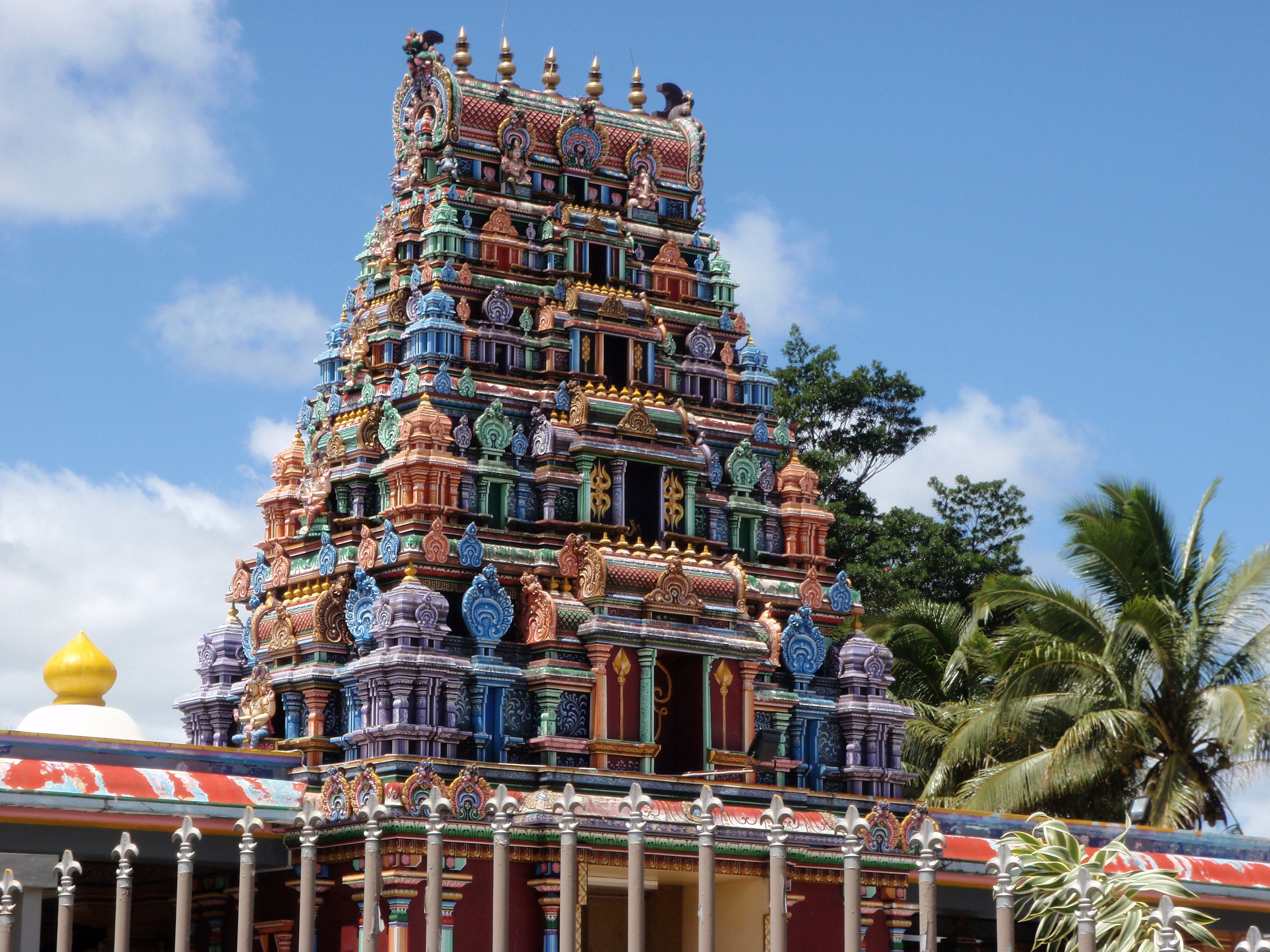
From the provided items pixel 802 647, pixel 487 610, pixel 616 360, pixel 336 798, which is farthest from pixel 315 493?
pixel 802 647

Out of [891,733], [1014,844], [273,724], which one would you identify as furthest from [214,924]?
[1014,844]

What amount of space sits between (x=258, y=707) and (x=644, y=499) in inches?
276

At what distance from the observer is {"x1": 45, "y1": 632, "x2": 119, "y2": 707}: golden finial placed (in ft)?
117

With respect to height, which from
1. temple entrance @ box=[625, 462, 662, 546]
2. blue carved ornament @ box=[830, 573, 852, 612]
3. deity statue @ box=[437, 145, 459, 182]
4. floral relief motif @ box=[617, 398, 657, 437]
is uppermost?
deity statue @ box=[437, 145, 459, 182]

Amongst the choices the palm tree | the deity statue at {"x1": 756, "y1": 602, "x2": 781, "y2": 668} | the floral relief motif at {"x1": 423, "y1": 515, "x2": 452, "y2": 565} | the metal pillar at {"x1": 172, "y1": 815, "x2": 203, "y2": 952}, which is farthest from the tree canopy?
the metal pillar at {"x1": 172, "y1": 815, "x2": 203, "y2": 952}

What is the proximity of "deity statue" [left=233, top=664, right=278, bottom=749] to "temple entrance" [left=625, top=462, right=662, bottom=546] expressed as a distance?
629cm

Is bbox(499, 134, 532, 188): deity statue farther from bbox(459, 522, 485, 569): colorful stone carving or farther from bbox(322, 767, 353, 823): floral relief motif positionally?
bbox(322, 767, 353, 823): floral relief motif

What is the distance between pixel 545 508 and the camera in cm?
3462

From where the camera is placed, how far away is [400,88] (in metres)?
38.6

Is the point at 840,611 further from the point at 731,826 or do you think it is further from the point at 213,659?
the point at 213,659

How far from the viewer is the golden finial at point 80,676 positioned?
117ft

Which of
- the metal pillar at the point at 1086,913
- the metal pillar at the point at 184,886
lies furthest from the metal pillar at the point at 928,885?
the metal pillar at the point at 184,886

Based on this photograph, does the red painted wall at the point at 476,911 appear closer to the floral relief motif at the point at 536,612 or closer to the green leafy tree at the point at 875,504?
Result: the floral relief motif at the point at 536,612

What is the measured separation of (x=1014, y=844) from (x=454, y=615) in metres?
11.7
